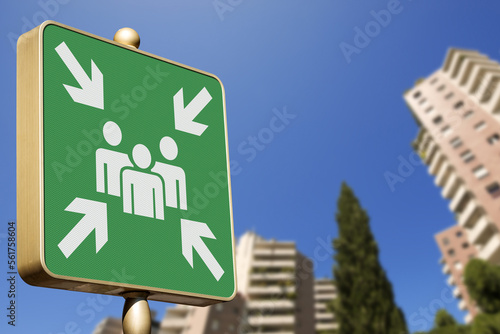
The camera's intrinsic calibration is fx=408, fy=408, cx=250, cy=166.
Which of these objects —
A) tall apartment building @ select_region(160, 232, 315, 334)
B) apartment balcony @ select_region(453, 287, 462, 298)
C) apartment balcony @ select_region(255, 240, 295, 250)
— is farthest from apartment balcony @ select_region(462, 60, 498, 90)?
apartment balcony @ select_region(453, 287, 462, 298)

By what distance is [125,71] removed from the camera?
1.80 metres

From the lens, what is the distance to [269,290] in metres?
65.3

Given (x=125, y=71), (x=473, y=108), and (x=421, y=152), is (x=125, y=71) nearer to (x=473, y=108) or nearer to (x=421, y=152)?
(x=473, y=108)

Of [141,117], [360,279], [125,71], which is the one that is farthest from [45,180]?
[360,279]

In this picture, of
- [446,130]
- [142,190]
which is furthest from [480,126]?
[142,190]

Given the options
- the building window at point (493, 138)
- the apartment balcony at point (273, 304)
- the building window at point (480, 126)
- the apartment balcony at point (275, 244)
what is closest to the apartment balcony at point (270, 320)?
the apartment balcony at point (273, 304)

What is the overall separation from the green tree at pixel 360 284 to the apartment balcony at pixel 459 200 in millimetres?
10283

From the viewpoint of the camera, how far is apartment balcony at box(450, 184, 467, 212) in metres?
37.6

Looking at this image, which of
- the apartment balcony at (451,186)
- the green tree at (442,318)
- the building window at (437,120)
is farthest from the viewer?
the building window at (437,120)

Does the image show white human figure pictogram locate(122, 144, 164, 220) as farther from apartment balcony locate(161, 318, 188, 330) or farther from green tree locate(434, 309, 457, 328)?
apartment balcony locate(161, 318, 188, 330)

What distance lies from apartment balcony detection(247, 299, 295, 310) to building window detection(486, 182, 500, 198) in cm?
3819

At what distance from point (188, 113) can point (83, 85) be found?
0.50m

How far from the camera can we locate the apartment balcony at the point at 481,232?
3372 centimetres

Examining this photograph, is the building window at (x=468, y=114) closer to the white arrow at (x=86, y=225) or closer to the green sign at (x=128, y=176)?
the green sign at (x=128, y=176)
